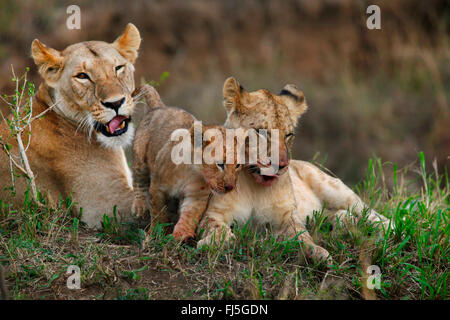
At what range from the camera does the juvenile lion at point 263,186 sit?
3.82 m

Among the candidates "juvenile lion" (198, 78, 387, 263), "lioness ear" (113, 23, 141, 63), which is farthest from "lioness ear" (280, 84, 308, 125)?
"lioness ear" (113, 23, 141, 63)

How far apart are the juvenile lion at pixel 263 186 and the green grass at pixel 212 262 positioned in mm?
89

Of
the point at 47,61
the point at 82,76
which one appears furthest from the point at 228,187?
the point at 47,61

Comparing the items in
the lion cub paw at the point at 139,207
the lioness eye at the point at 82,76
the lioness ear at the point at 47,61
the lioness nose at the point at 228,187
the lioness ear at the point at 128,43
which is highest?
the lioness ear at the point at 128,43

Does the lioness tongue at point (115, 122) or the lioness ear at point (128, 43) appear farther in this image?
the lioness ear at point (128, 43)

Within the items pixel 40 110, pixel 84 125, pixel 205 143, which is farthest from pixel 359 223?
pixel 40 110

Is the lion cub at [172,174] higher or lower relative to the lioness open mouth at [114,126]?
lower

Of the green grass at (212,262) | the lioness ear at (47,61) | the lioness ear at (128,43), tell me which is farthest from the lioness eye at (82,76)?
the green grass at (212,262)

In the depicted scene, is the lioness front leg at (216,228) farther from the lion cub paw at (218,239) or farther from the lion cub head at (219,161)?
Result: the lion cub head at (219,161)

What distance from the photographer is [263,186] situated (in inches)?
160

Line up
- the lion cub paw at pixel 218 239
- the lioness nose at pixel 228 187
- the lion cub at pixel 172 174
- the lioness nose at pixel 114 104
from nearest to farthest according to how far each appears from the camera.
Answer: the lioness nose at pixel 228 187 < the lion cub at pixel 172 174 < the lion cub paw at pixel 218 239 < the lioness nose at pixel 114 104

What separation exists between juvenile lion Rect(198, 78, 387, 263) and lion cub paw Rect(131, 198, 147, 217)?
61cm

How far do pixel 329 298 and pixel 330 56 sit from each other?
8.37m

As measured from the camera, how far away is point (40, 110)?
4.73 metres
